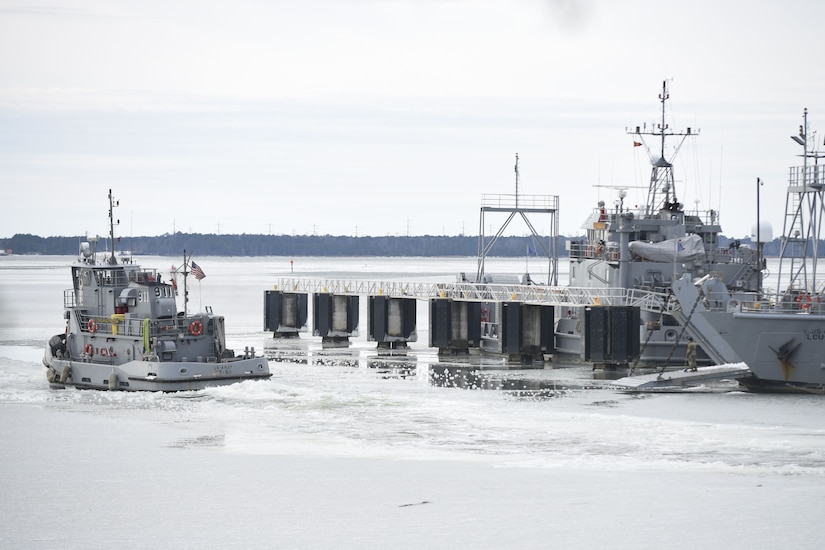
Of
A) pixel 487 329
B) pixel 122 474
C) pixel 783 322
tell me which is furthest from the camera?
pixel 487 329

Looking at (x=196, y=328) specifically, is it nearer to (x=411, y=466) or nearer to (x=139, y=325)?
(x=139, y=325)

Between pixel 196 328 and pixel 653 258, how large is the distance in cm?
2081

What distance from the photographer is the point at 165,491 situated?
28.6m

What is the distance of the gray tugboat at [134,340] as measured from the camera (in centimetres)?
4319

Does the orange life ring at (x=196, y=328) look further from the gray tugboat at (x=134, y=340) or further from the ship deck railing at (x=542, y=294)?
the ship deck railing at (x=542, y=294)

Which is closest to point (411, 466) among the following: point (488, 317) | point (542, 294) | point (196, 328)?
point (196, 328)

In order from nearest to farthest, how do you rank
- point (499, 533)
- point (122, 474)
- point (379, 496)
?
point (499, 533) < point (379, 496) < point (122, 474)

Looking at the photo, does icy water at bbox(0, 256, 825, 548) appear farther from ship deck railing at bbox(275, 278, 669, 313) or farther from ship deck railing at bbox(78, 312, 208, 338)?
ship deck railing at bbox(275, 278, 669, 313)

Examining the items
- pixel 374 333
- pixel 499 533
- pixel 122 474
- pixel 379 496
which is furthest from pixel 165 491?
pixel 374 333

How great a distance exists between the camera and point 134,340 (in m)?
44.3

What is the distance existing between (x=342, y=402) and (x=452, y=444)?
8.43m

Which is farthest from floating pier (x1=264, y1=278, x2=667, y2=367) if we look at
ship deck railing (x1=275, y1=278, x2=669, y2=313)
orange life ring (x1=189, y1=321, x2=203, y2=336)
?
orange life ring (x1=189, y1=321, x2=203, y2=336)

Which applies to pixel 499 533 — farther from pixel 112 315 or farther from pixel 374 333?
pixel 374 333

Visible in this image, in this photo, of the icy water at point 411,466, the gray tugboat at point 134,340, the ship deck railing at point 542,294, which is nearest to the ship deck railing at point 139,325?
the gray tugboat at point 134,340
